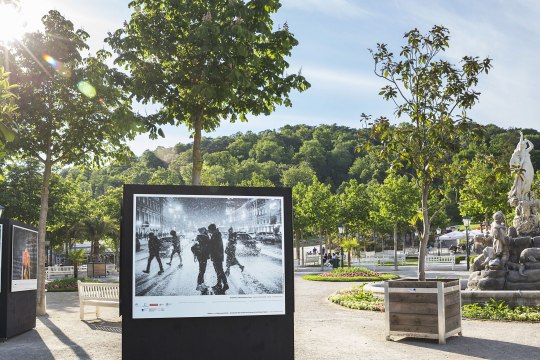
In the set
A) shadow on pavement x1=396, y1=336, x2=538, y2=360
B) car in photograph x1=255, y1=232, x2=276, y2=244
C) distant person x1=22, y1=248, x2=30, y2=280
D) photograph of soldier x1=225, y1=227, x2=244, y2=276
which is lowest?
shadow on pavement x1=396, y1=336, x2=538, y2=360

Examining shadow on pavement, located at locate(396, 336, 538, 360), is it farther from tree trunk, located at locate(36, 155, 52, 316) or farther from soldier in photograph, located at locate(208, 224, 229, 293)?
tree trunk, located at locate(36, 155, 52, 316)

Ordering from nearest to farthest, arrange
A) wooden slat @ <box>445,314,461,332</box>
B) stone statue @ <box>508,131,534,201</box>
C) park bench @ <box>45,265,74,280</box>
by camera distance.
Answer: wooden slat @ <box>445,314,461,332</box>, stone statue @ <box>508,131,534,201</box>, park bench @ <box>45,265,74,280</box>

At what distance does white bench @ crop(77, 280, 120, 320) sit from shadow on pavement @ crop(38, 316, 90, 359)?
0.87 meters

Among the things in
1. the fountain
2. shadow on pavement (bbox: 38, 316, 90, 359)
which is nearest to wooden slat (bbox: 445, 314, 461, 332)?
the fountain

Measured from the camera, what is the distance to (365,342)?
954 cm

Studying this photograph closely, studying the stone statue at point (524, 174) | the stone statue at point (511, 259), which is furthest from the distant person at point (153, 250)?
the stone statue at point (524, 174)

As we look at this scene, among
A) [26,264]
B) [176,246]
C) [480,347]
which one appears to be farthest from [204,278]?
[26,264]

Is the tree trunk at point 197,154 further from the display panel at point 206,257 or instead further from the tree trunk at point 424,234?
the display panel at point 206,257

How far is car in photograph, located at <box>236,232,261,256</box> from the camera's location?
682 cm

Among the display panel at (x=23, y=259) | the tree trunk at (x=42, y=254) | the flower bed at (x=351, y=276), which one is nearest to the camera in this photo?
the display panel at (x=23, y=259)

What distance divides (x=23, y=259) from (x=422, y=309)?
314 inches

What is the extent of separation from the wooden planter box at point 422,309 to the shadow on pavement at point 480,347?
5.5 inches

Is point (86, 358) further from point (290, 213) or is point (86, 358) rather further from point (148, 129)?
point (148, 129)

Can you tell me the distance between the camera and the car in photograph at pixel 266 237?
22.7ft
